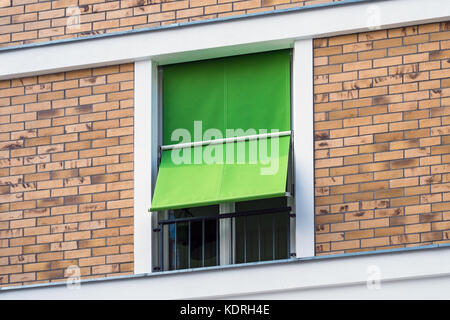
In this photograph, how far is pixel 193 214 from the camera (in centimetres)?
1294

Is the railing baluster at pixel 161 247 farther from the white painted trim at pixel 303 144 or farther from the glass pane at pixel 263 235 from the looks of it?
the white painted trim at pixel 303 144

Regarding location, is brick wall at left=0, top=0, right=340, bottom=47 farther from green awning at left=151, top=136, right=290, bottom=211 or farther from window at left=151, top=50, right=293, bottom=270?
green awning at left=151, top=136, right=290, bottom=211

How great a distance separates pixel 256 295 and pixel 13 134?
9.87 ft

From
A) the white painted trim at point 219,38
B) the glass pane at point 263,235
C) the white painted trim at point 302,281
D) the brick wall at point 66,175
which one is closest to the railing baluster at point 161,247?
the brick wall at point 66,175

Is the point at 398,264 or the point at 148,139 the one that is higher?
the point at 148,139

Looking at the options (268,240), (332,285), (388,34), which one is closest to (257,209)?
(268,240)

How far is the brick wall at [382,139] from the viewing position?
12.1m

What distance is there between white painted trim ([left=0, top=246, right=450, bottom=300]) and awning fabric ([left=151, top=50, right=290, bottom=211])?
69 cm

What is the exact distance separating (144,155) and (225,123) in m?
0.81

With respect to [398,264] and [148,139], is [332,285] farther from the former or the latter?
[148,139]

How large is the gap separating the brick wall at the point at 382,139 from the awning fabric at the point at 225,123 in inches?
16.8

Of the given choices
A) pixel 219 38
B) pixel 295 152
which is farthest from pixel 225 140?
pixel 219 38
